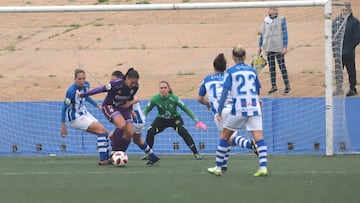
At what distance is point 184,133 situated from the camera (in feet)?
50.9

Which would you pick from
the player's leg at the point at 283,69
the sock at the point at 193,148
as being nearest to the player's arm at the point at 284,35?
the player's leg at the point at 283,69

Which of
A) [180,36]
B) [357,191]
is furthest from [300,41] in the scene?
[357,191]

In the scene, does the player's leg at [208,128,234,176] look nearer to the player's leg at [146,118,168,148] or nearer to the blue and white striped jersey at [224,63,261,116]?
the blue and white striped jersey at [224,63,261,116]

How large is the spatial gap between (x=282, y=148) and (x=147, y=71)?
26.5 feet

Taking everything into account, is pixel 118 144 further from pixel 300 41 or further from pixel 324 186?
pixel 300 41

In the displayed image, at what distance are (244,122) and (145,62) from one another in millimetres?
12436

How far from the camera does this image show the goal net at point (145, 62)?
1689 centimetres

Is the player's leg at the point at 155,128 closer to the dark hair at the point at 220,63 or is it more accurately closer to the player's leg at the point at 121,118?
the player's leg at the point at 121,118

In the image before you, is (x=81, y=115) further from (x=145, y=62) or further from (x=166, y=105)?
(x=145, y=62)

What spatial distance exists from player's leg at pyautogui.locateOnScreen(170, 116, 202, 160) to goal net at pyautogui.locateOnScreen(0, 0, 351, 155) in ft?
3.89

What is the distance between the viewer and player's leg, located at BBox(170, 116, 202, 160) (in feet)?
50.7

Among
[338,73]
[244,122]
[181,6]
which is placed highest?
[181,6]

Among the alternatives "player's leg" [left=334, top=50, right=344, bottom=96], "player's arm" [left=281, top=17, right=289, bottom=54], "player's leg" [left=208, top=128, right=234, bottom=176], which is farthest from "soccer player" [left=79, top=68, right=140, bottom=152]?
"player's arm" [left=281, top=17, right=289, bottom=54]

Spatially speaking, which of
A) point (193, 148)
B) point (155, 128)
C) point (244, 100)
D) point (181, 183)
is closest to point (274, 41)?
point (193, 148)
